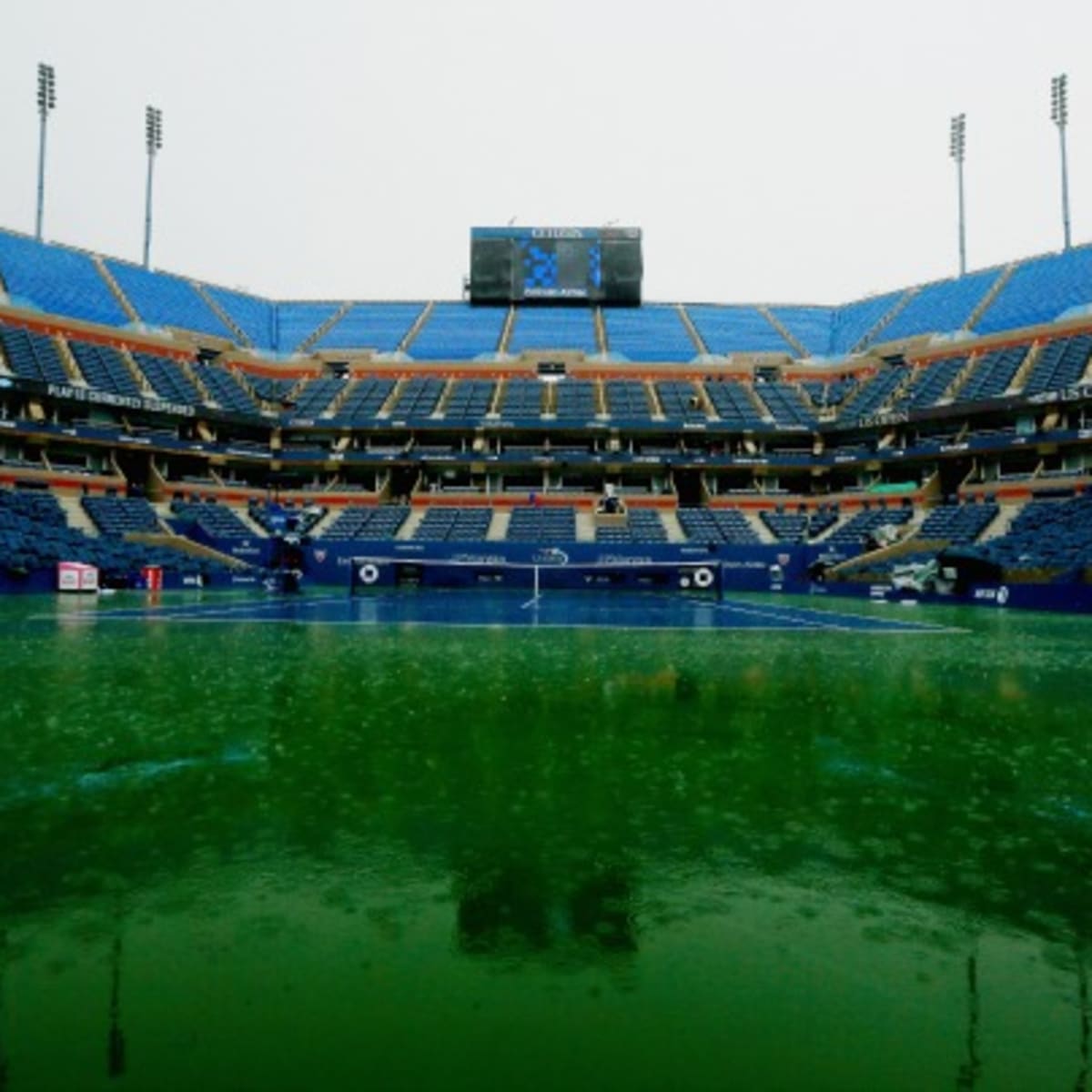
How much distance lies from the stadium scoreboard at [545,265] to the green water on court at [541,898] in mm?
59494

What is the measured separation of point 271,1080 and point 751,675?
9.66 m

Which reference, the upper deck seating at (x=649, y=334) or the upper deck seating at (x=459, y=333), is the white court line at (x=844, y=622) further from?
the upper deck seating at (x=459, y=333)

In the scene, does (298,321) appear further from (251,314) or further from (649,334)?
(649,334)

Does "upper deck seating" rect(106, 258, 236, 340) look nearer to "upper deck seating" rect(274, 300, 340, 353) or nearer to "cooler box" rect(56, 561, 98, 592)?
"upper deck seating" rect(274, 300, 340, 353)

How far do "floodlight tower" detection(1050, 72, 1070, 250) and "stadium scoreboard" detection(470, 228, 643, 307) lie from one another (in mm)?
30065

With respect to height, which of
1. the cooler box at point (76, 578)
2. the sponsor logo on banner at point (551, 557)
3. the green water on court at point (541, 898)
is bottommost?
the green water on court at point (541, 898)

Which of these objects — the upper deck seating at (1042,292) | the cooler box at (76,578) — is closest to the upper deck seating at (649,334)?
the upper deck seating at (1042,292)

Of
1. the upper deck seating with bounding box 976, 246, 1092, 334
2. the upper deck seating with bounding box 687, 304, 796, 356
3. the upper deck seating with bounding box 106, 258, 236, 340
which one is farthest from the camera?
the upper deck seating with bounding box 687, 304, 796, 356

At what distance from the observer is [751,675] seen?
1118cm

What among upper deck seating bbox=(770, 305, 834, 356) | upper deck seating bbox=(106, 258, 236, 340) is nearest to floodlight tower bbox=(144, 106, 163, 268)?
upper deck seating bbox=(106, 258, 236, 340)

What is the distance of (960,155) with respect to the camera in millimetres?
64250

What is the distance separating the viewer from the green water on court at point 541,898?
238 cm

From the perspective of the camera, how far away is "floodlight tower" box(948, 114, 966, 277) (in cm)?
6400

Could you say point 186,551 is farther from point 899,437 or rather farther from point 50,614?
point 899,437
